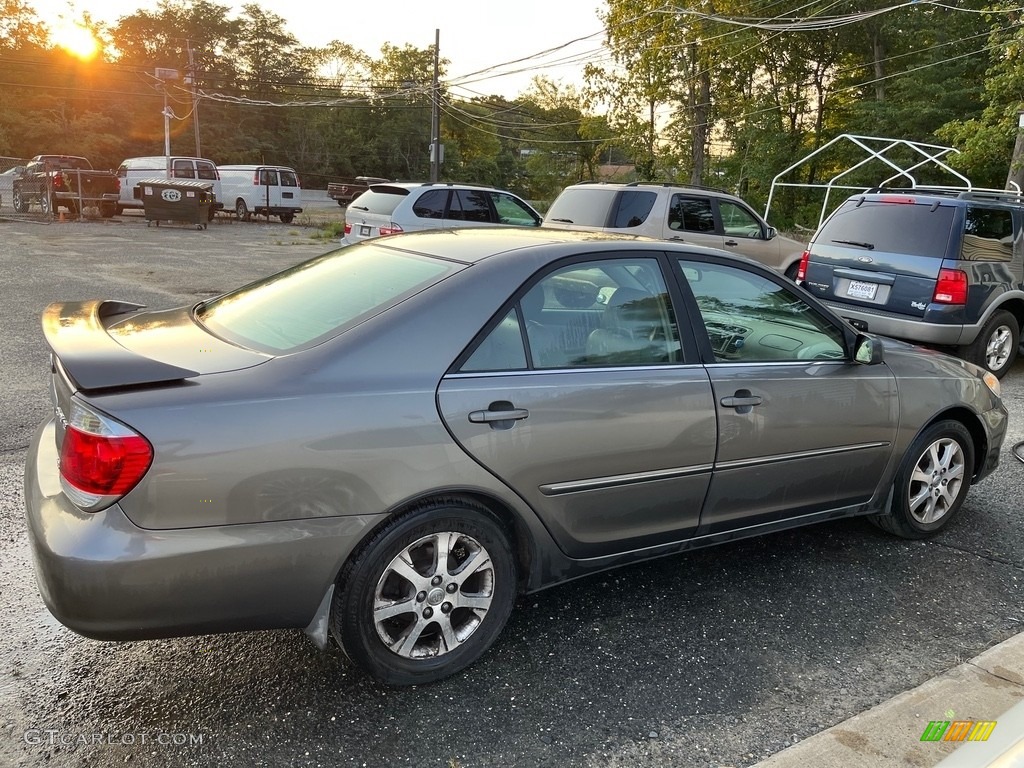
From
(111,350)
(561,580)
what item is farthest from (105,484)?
(561,580)

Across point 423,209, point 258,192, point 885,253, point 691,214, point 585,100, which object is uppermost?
point 585,100

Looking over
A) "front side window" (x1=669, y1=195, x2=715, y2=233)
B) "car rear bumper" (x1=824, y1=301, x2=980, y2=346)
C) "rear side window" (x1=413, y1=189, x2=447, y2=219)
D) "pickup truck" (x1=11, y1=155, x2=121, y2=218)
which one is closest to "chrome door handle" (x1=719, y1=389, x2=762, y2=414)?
"car rear bumper" (x1=824, y1=301, x2=980, y2=346)

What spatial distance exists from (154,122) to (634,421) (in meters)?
60.2

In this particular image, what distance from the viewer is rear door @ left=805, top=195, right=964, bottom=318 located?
7316 mm

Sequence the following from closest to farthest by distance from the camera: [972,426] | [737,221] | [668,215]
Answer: [972,426]
[668,215]
[737,221]

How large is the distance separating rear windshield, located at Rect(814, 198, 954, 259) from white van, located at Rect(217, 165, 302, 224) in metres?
23.6

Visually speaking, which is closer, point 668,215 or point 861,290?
point 861,290

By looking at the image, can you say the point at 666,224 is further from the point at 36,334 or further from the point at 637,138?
the point at 637,138

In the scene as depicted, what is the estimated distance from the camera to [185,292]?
1125cm

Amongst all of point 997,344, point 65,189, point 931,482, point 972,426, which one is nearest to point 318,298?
point 931,482

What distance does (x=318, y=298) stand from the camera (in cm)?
308

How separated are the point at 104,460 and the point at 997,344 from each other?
8.34 metres

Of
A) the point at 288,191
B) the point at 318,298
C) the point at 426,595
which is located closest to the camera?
the point at 426,595

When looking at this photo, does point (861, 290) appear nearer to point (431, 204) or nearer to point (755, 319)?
point (755, 319)
